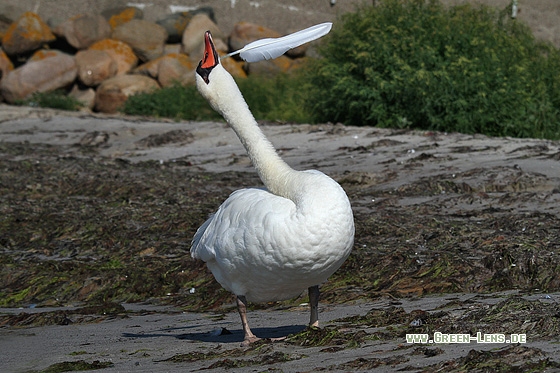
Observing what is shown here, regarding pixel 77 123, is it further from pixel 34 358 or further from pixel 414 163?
pixel 34 358

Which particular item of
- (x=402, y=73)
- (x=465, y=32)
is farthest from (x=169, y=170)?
(x=465, y=32)

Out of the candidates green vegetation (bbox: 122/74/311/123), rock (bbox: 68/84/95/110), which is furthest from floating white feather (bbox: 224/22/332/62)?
rock (bbox: 68/84/95/110)

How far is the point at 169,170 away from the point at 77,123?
5.46m

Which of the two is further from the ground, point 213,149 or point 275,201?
point 275,201

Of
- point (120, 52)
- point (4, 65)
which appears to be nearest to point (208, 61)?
point (120, 52)

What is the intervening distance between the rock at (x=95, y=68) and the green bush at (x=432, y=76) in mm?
8269

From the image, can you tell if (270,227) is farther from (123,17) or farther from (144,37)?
(123,17)

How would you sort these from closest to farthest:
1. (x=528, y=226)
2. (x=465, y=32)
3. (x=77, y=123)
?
(x=528, y=226) → (x=465, y=32) → (x=77, y=123)

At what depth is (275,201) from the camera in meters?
5.71

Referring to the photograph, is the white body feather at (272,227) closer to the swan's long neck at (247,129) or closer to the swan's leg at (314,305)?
the swan's long neck at (247,129)

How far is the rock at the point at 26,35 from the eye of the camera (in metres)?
25.4

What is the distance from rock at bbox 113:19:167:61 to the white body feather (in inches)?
778

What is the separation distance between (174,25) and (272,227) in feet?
69.7

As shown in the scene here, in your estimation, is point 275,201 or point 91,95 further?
point 91,95
